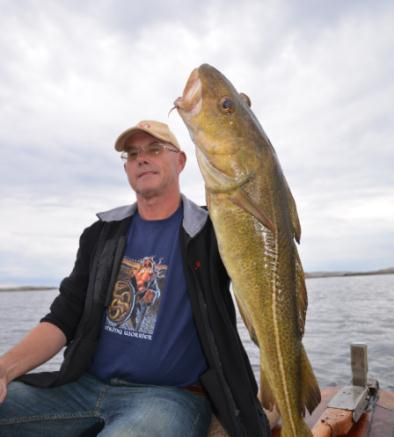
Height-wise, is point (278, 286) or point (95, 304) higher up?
point (278, 286)

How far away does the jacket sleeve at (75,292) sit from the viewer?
146 inches

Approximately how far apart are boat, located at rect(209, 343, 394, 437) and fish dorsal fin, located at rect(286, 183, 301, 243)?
2597 millimetres

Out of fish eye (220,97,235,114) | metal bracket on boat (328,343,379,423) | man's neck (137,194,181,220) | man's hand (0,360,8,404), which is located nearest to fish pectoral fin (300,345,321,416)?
fish eye (220,97,235,114)

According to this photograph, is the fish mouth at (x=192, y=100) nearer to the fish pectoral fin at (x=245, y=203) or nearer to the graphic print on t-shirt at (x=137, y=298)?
the fish pectoral fin at (x=245, y=203)

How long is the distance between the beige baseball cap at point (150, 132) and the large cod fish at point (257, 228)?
1.32m

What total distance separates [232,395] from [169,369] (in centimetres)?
51

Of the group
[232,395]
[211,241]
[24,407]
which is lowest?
[24,407]

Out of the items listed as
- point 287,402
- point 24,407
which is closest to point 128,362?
point 24,407

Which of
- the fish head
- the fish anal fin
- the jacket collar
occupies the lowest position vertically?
the fish anal fin

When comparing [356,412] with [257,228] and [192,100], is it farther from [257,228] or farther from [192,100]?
[192,100]

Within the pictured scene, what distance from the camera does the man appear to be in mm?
3047

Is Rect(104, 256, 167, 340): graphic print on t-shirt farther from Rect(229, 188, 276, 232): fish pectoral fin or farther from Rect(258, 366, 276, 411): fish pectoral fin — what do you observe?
Rect(229, 188, 276, 232): fish pectoral fin

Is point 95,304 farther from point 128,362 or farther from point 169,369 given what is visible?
point 169,369

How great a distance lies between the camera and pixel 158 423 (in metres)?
2.81
